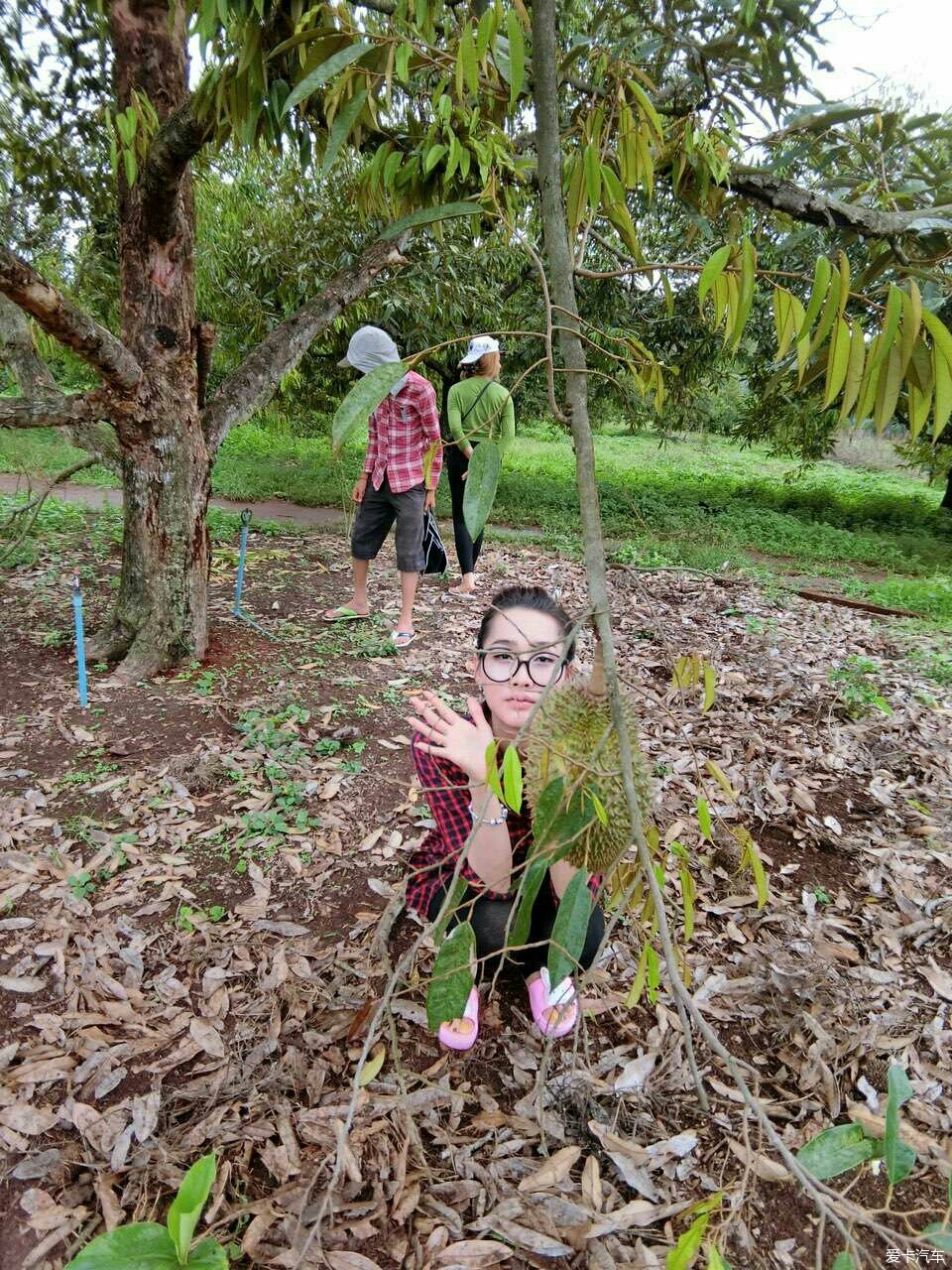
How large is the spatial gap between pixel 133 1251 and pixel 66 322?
8.85ft

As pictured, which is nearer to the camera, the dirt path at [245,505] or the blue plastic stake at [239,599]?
the blue plastic stake at [239,599]

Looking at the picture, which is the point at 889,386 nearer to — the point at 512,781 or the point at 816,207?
the point at 512,781

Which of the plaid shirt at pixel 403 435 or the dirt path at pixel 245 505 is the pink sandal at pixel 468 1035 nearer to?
the plaid shirt at pixel 403 435

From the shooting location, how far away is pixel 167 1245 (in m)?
0.58

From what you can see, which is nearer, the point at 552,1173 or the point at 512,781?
the point at 512,781

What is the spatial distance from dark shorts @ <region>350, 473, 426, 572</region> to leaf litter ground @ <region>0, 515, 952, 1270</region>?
80cm

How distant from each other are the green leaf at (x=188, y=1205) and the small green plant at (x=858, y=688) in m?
3.35

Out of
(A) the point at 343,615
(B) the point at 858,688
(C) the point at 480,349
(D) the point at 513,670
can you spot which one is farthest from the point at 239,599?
(B) the point at 858,688

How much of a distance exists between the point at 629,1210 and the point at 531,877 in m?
1.01

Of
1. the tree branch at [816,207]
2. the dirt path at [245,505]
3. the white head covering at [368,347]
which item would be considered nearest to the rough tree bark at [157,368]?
the white head covering at [368,347]

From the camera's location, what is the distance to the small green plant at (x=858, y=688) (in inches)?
131

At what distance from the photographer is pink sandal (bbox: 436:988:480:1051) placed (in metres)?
1.67

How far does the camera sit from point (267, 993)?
183 cm

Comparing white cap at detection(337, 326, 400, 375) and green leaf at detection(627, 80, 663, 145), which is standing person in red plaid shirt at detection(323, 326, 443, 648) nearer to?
white cap at detection(337, 326, 400, 375)
